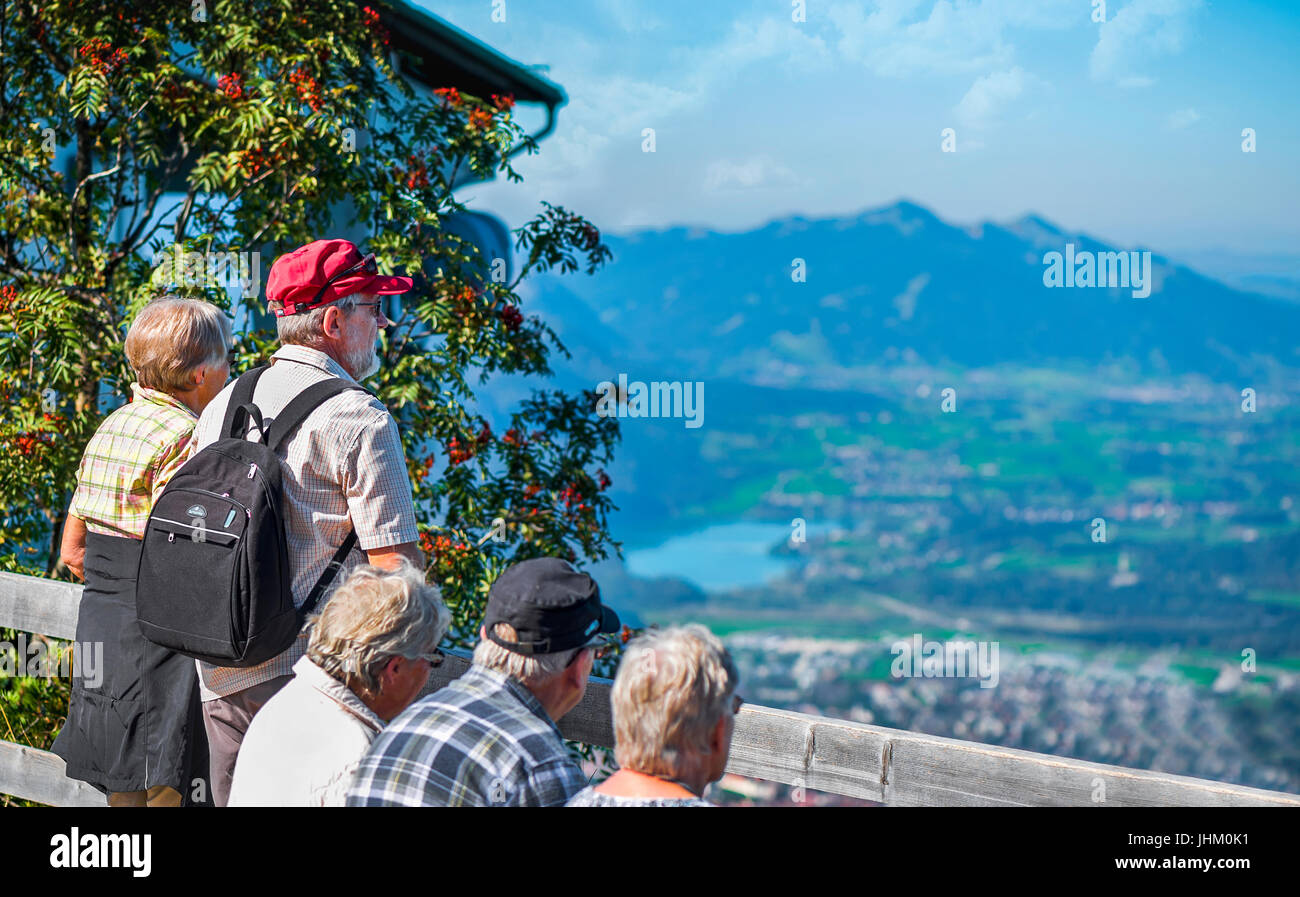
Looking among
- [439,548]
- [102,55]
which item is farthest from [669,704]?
[102,55]

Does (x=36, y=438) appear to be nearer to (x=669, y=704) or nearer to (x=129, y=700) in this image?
(x=129, y=700)

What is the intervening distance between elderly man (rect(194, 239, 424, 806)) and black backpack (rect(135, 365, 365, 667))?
4cm

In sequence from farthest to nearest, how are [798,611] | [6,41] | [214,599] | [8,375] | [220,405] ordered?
[798,611] → [6,41] → [8,375] → [220,405] → [214,599]

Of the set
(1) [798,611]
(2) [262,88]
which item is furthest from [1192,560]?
(2) [262,88]

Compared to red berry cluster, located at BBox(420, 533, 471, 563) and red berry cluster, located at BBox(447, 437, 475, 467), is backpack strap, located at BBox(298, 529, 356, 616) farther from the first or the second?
red berry cluster, located at BBox(447, 437, 475, 467)

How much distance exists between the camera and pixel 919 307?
316 ft

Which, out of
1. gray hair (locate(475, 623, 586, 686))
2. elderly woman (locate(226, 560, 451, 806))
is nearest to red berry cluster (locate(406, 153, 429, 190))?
elderly woman (locate(226, 560, 451, 806))

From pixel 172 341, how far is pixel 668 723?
57.9 inches

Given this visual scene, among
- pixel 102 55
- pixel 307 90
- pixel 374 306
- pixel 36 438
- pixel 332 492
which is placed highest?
pixel 102 55

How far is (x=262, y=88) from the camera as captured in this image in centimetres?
439

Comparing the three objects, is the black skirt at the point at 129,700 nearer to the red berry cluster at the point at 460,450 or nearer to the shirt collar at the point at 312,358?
the shirt collar at the point at 312,358
